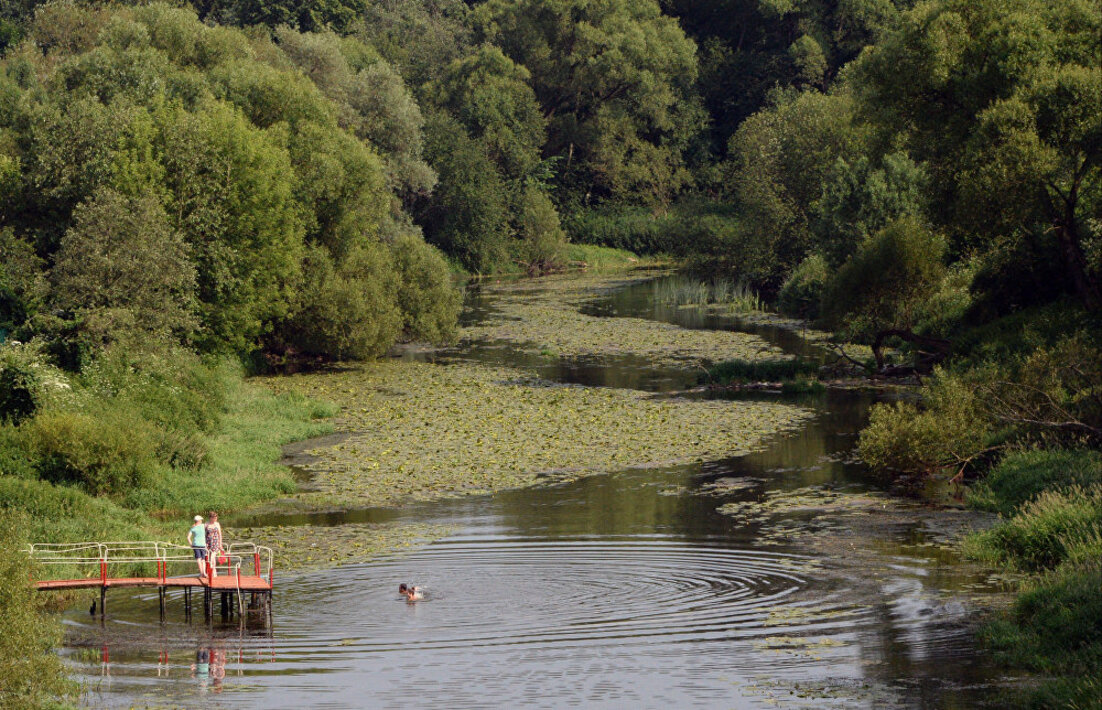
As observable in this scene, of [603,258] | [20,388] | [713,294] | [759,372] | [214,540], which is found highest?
[603,258]

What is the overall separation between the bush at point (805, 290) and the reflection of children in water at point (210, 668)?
4793 centimetres

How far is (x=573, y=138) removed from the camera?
12281cm

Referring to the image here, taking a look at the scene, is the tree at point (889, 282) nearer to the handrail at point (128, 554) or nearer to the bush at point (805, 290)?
the bush at point (805, 290)

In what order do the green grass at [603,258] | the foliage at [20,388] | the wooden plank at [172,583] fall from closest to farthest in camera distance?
the wooden plank at [172,583] < the foliage at [20,388] < the green grass at [603,258]

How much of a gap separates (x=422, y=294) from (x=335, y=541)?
108 feet

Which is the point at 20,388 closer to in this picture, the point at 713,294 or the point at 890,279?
the point at 890,279

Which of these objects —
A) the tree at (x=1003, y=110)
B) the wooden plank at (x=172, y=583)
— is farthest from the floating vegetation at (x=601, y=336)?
the wooden plank at (x=172, y=583)

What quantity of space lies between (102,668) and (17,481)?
33.7ft

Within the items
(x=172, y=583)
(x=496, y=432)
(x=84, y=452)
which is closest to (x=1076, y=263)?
(x=496, y=432)

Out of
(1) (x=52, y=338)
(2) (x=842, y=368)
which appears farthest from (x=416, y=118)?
(1) (x=52, y=338)

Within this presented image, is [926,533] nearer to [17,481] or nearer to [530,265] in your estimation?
[17,481]

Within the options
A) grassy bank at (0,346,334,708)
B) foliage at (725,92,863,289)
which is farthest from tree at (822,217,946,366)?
foliage at (725,92,863,289)

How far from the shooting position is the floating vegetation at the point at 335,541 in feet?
89.7

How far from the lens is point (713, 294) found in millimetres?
82938
